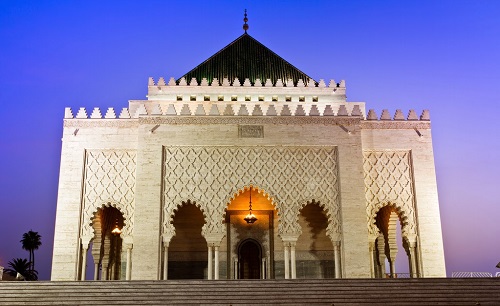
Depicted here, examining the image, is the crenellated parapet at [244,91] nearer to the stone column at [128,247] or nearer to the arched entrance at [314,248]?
the arched entrance at [314,248]

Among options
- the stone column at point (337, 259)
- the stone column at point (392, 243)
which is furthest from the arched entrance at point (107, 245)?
the stone column at point (392, 243)

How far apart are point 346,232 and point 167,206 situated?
14.0 ft

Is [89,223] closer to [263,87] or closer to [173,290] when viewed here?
[173,290]

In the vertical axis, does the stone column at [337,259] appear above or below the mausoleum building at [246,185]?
below

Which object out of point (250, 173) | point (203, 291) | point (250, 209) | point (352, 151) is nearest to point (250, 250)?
point (250, 209)

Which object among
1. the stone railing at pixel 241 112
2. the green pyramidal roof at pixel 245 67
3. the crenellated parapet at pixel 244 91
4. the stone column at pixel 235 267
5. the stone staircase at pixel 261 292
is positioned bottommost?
the stone staircase at pixel 261 292

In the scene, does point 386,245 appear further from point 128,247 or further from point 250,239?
point 128,247

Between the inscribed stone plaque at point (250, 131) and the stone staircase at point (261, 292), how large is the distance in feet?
14.4

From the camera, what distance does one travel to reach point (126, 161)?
46.5 feet

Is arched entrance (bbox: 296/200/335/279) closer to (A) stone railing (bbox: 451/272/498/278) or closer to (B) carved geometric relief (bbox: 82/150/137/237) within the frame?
(A) stone railing (bbox: 451/272/498/278)

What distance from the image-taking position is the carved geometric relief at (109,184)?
1374 cm

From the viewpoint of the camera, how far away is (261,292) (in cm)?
1030

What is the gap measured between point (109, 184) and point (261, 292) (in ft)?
17.9

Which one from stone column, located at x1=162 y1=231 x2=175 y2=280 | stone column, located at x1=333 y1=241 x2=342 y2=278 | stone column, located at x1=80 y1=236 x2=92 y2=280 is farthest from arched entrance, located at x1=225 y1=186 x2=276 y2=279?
stone column, located at x1=80 y1=236 x2=92 y2=280
